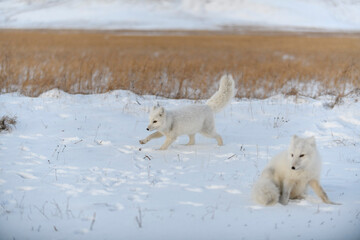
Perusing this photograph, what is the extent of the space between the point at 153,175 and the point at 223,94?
8.75 feet

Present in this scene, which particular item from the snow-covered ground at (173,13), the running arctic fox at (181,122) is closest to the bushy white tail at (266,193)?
the running arctic fox at (181,122)

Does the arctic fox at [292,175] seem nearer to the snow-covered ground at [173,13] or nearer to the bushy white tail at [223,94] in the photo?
the bushy white tail at [223,94]

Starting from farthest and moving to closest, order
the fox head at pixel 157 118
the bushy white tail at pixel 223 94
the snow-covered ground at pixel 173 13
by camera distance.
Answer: the snow-covered ground at pixel 173 13, the bushy white tail at pixel 223 94, the fox head at pixel 157 118

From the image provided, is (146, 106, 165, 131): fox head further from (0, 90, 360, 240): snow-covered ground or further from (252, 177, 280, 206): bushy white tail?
(252, 177, 280, 206): bushy white tail

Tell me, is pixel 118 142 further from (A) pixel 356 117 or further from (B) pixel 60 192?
(A) pixel 356 117

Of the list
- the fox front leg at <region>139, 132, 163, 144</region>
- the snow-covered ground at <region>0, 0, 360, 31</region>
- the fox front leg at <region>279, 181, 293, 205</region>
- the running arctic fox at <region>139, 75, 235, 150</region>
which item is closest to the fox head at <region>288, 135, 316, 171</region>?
the fox front leg at <region>279, 181, 293, 205</region>

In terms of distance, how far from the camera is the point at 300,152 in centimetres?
424

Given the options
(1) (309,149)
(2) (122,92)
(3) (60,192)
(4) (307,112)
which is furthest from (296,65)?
(3) (60,192)

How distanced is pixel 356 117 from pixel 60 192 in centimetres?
725

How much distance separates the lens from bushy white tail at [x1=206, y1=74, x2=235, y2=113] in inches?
284

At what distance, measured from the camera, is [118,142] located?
A: 6.91 meters

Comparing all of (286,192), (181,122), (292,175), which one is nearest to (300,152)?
(292,175)

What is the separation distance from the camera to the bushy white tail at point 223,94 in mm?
7215

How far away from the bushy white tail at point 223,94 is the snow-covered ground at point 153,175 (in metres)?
0.77
